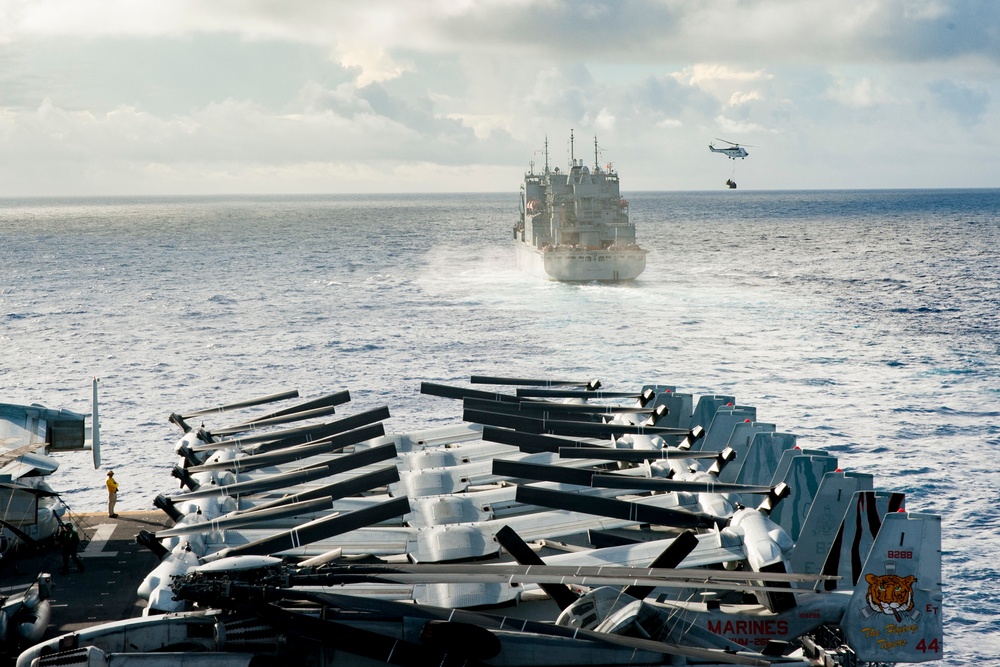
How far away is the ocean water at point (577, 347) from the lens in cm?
3612

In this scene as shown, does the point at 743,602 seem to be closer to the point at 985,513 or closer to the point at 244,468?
the point at 244,468

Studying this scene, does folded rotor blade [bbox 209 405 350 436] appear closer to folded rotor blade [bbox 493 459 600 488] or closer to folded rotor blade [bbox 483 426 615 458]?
folded rotor blade [bbox 483 426 615 458]

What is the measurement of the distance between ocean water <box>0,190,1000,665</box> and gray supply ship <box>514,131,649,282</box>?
202cm

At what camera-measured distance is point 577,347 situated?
60.4 meters

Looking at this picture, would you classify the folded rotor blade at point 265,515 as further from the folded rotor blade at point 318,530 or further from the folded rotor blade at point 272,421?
the folded rotor blade at point 272,421

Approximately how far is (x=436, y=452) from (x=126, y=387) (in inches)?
1280

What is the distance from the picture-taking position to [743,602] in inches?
704

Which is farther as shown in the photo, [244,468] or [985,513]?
[985,513]

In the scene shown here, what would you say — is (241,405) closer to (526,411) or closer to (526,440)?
(526,411)

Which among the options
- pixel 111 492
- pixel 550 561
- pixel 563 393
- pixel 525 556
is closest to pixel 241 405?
pixel 111 492

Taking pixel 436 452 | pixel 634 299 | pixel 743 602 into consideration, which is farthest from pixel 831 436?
pixel 634 299

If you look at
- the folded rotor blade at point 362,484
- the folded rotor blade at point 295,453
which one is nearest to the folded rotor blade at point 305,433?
the folded rotor blade at point 295,453

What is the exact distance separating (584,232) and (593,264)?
412cm

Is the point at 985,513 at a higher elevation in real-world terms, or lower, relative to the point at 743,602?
lower
